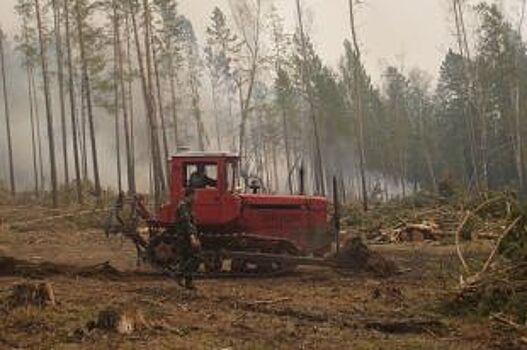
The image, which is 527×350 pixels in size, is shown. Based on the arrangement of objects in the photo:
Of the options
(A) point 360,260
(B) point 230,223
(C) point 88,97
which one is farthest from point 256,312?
(C) point 88,97

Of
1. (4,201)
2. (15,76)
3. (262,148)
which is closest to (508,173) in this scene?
(262,148)

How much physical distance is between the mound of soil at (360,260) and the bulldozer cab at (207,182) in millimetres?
2383

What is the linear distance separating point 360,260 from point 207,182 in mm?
3409

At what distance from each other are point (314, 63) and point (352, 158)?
49.8 feet

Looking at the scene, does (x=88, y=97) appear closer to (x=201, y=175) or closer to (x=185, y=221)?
(x=201, y=175)

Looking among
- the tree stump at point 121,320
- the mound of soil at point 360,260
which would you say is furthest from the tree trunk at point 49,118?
the tree stump at point 121,320

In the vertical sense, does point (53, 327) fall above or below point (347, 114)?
below

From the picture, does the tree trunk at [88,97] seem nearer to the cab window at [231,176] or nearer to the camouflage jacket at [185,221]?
the cab window at [231,176]

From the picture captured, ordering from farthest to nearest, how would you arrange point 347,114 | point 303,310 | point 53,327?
point 347,114, point 303,310, point 53,327

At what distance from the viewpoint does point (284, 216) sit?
15.4m

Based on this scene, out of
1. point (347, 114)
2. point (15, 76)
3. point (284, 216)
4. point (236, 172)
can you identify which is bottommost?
point (284, 216)

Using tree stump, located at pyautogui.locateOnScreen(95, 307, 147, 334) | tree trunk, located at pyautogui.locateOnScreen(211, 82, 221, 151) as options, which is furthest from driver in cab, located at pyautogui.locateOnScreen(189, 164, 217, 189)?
tree trunk, located at pyautogui.locateOnScreen(211, 82, 221, 151)

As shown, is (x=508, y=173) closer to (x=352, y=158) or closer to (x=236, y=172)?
(x=352, y=158)

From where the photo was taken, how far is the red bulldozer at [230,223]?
1498 centimetres
